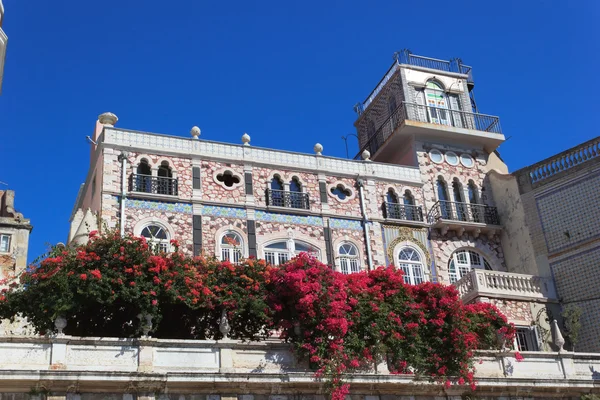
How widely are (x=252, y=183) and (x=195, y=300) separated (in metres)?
8.57

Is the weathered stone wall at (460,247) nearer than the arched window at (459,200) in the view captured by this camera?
Yes

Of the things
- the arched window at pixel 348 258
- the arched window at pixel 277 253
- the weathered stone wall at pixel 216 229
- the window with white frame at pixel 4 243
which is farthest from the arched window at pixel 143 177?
the window with white frame at pixel 4 243

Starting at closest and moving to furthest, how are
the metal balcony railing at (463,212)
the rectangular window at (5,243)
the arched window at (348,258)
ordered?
the arched window at (348,258) < the metal balcony railing at (463,212) < the rectangular window at (5,243)

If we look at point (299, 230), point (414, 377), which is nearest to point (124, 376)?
point (414, 377)

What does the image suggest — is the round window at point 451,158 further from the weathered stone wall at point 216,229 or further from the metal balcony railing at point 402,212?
the weathered stone wall at point 216,229

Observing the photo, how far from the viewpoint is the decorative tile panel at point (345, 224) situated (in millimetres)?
27188

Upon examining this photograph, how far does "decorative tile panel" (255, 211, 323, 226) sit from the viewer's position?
26297mm

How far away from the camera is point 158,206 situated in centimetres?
2511

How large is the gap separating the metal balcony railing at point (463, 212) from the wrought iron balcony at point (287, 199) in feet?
15.4

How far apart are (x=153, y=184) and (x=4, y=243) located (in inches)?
370

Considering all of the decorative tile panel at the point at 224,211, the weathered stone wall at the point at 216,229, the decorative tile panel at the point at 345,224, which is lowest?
the weathered stone wall at the point at 216,229

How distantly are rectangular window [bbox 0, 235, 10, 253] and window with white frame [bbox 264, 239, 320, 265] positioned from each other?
11.5m

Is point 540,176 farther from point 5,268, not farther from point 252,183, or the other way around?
point 5,268

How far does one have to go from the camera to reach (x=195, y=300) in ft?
61.5
